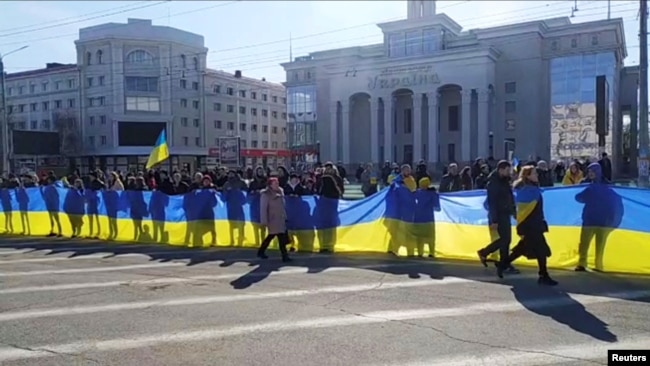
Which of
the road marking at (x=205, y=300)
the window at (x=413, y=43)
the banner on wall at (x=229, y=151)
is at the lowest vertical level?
the road marking at (x=205, y=300)

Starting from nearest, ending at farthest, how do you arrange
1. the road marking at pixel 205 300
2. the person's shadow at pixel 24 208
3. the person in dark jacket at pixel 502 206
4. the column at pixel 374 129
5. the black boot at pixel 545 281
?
the road marking at pixel 205 300 → the black boot at pixel 545 281 → the person in dark jacket at pixel 502 206 → the person's shadow at pixel 24 208 → the column at pixel 374 129

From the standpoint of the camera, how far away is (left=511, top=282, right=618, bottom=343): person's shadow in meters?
6.11

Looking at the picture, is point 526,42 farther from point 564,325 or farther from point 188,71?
point 564,325

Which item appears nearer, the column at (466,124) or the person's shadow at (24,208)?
the person's shadow at (24,208)

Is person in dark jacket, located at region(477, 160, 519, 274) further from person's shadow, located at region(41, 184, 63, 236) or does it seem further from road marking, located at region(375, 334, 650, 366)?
person's shadow, located at region(41, 184, 63, 236)

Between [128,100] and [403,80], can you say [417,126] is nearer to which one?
[403,80]

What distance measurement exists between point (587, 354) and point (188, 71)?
274 ft

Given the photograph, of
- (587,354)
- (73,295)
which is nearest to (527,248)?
(587,354)

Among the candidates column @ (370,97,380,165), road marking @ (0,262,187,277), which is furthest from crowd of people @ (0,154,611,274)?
column @ (370,97,380,165)

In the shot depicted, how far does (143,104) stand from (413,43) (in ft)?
126

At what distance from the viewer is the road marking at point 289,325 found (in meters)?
5.81

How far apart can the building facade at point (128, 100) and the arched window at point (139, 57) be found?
13 centimetres

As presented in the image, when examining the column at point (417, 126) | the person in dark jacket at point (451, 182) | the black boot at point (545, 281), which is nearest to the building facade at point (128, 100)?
the column at point (417, 126)

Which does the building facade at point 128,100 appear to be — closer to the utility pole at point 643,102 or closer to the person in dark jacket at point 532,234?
the utility pole at point 643,102
